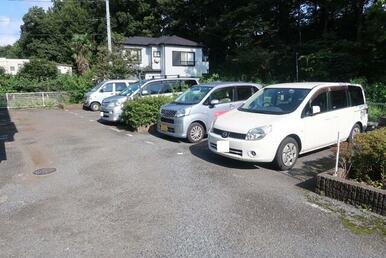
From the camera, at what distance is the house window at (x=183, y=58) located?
105 ft

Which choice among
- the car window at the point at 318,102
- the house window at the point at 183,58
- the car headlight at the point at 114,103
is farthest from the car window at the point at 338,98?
the house window at the point at 183,58

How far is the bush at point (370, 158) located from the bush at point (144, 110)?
6285mm

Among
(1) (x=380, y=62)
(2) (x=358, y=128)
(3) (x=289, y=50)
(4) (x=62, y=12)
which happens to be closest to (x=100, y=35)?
(4) (x=62, y=12)

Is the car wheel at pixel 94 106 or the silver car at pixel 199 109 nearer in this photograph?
the silver car at pixel 199 109

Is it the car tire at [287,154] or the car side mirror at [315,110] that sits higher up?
the car side mirror at [315,110]

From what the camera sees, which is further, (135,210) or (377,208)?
(135,210)

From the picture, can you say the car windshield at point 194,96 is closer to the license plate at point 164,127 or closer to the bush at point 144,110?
the license plate at point 164,127

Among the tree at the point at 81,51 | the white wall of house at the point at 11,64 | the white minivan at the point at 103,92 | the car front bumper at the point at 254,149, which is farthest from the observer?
the white wall of house at the point at 11,64

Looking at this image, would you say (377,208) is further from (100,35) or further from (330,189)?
(100,35)

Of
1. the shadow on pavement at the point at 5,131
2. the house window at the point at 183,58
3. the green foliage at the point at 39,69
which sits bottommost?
the shadow on pavement at the point at 5,131

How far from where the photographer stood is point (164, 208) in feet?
14.8

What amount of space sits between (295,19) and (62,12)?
30.3 m

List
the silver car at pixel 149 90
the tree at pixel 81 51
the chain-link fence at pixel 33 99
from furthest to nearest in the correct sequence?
the tree at pixel 81 51
the chain-link fence at pixel 33 99
the silver car at pixel 149 90

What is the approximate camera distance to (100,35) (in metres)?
41.1
